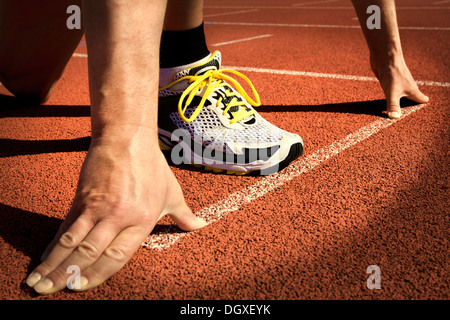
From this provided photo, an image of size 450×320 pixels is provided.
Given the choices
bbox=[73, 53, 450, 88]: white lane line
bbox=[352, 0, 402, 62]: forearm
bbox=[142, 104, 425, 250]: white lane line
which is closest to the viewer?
bbox=[142, 104, 425, 250]: white lane line

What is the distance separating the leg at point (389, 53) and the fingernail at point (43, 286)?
1.90 metres

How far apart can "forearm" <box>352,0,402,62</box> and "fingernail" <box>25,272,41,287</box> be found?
79.3 inches

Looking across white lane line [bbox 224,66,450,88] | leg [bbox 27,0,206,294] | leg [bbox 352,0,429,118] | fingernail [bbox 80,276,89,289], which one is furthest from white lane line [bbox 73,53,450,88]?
fingernail [bbox 80,276,89,289]

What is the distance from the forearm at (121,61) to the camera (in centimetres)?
125

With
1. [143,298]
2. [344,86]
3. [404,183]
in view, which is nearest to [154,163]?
[143,298]

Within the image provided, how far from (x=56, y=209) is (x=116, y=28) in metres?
0.69

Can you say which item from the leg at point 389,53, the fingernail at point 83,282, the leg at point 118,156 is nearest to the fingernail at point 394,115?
the leg at point 389,53

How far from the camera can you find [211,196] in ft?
5.42

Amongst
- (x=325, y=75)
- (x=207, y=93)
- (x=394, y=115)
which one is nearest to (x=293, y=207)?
(x=207, y=93)

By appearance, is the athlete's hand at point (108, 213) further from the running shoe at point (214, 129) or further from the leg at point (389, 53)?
the leg at point (389, 53)

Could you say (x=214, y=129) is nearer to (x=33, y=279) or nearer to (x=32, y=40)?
(x=33, y=279)

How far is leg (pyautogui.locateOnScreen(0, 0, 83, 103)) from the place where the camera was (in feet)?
8.71

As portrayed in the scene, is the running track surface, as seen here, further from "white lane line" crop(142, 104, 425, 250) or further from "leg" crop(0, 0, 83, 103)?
"leg" crop(0, 0, 83, 103)

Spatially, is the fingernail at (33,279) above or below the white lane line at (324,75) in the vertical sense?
above
